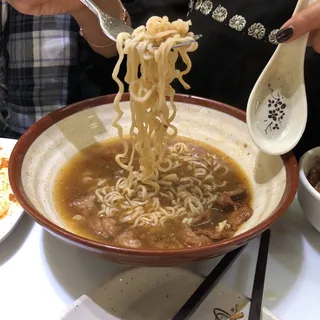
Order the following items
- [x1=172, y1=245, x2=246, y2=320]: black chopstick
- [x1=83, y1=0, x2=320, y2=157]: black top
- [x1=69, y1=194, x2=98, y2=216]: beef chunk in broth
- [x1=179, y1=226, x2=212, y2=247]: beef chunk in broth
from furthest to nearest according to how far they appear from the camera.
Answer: [x1=83, y1=0, x2=320, y2=157]: black top < [x1=69, y1=194, x2=98, y2=216]: beef chunk in broth < [x1=179, y1=226, x2=212, y2=247]: beef chunk in broth < [x1=172, y1=245, x2=246, y2=320]: black chopstick

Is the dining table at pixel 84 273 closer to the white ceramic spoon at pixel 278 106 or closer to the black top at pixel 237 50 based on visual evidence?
the white ceramic spoon at pixel 278 106

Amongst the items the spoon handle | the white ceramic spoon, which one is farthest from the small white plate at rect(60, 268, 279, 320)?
the spoon handle

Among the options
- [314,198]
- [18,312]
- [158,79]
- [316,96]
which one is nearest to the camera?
[18,312]

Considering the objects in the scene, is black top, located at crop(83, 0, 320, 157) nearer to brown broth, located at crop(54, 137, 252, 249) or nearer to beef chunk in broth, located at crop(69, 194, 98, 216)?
brown broth, located at crop(54, 137, 252, 249)

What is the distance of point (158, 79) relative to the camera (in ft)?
4.85

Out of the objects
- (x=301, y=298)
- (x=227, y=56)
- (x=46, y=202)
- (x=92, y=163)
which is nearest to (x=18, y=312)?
(x=46, y=202)

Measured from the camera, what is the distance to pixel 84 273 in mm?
1294

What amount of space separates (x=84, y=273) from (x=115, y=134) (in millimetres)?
645

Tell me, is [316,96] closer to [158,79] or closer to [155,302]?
[158,79]

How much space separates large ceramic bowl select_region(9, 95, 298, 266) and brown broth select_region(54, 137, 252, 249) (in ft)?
0.09

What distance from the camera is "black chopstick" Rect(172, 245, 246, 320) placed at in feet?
3.50

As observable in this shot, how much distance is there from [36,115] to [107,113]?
776mm

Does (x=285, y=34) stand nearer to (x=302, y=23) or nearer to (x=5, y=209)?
(x=302, y=23)

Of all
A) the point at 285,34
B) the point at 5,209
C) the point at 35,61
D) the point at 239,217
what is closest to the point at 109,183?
the point at 5,209
